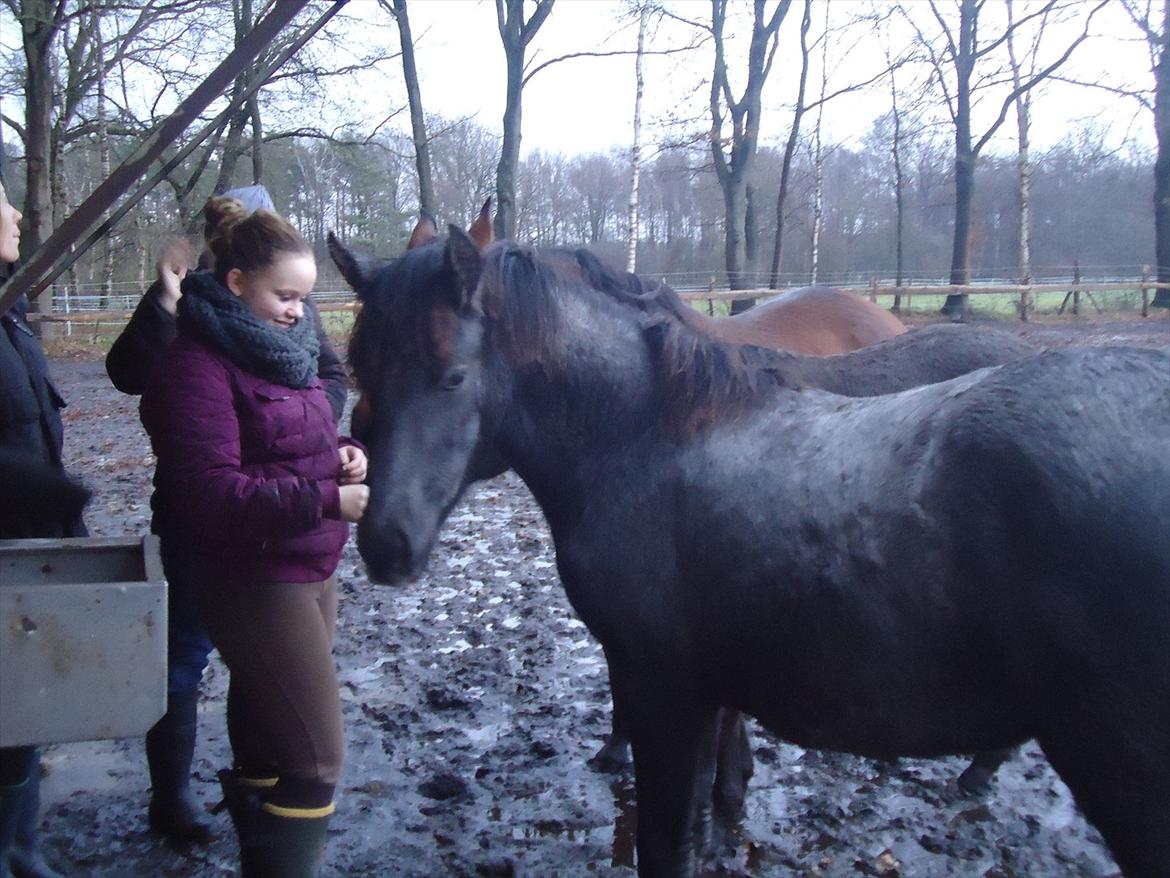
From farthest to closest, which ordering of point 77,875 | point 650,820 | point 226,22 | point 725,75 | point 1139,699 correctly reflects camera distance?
1. point 725,75
2. point 226,22
3. point 77,875
4. point 650,820
5. point 1139,699

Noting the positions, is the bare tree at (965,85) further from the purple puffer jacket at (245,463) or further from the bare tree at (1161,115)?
the purple puffer jacket at (245,463)

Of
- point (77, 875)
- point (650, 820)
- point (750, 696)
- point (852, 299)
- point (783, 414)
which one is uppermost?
point (852, 299)

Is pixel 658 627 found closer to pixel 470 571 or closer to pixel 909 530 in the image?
pixel 909 530

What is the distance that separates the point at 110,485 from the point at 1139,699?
300 inches

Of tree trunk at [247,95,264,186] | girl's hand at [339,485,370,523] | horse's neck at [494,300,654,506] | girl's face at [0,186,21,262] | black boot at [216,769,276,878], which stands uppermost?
tree trunk at [247,95,264,186]

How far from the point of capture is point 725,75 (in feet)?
71.6

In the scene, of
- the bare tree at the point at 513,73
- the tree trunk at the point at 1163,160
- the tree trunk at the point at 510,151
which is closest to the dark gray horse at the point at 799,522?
the tree trunk at the point at 510,151

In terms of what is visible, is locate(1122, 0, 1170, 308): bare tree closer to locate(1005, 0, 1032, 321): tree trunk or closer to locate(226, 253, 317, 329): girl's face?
locate(1005, 0, 1032, 321): tree trunk

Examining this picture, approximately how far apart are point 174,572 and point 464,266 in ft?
4.73

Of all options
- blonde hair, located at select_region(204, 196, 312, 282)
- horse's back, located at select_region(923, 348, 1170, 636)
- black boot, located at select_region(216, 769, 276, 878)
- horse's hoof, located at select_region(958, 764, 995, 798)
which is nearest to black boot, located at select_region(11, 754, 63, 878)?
black boot, located at select_region(216, 769, 276, 878)

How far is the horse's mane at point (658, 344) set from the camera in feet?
7.16

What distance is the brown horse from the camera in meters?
5.41

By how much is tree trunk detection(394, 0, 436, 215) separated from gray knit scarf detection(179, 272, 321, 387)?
16.8 m

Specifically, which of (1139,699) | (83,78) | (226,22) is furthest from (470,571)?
(83,78)
